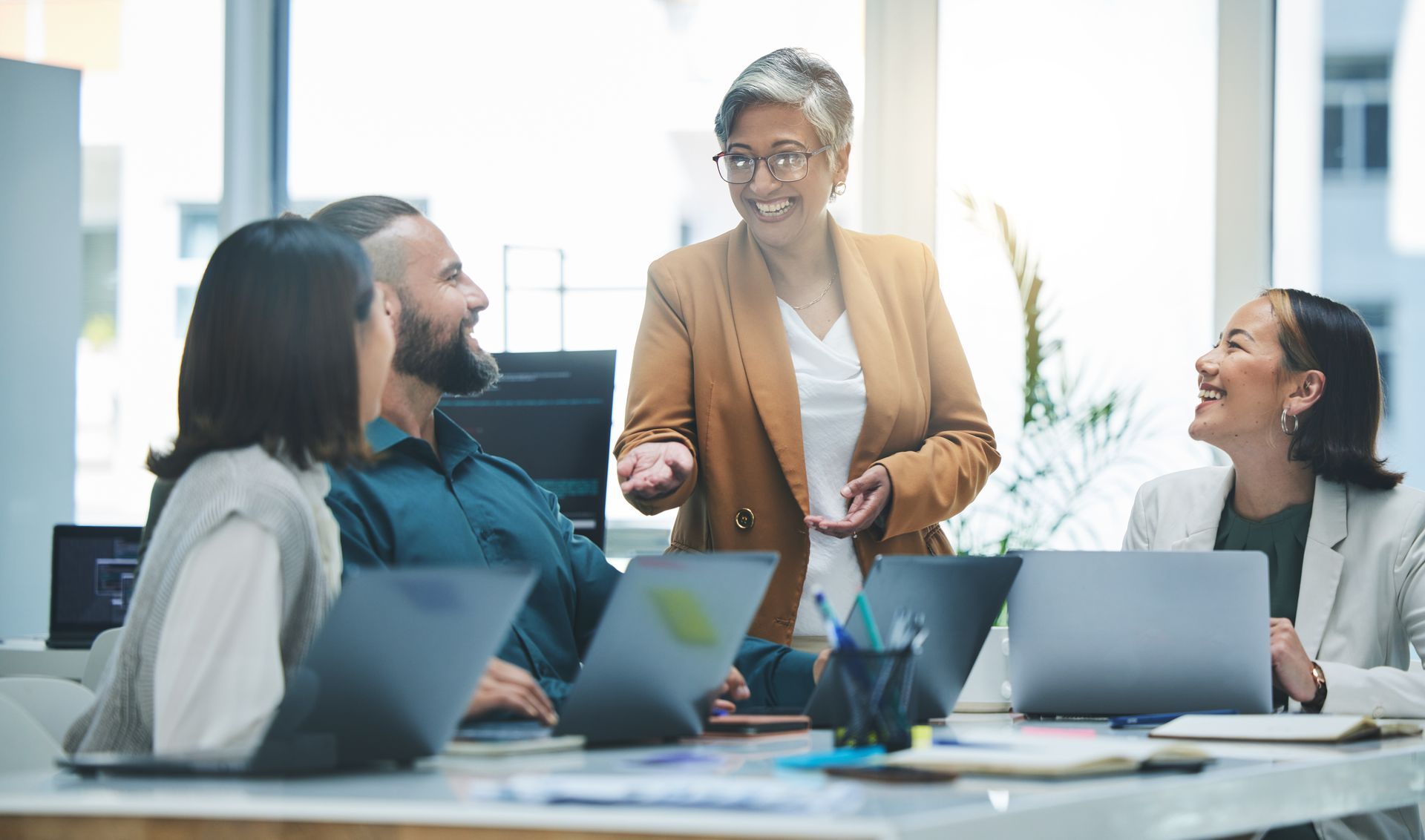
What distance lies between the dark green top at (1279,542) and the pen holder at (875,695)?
113cm

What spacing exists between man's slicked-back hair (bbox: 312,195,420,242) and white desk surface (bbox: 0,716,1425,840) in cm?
109

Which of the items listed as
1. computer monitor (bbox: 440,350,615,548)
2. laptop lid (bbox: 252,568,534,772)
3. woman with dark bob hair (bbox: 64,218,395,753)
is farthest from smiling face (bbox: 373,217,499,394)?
laptop lid (bbox: 252,568,534,772)

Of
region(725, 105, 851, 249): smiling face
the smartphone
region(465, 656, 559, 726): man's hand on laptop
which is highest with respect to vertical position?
region(725, 105, 851, 249): smiling face

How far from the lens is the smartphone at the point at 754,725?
59.0 inches

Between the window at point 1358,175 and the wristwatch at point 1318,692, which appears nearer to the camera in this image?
the wristwatch at point 1318,692

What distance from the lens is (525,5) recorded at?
14.0 ft

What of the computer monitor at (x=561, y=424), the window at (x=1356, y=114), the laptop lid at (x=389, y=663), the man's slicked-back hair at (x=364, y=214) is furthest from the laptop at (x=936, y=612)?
the window at (x=1356, y=114)

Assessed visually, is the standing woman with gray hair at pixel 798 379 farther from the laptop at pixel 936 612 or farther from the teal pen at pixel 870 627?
the teal pen at pixel 870 627

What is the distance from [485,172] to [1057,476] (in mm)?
1938

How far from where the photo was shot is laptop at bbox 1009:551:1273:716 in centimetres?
169

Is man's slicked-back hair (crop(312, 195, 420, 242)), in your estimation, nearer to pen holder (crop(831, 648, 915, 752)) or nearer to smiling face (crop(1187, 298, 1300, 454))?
pen holder (crop(831, 648, 915, 752))

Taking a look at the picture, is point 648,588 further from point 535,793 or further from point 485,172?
point 485,172

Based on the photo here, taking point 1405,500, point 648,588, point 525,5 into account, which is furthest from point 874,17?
point 648,588

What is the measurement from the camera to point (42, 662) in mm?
3090
